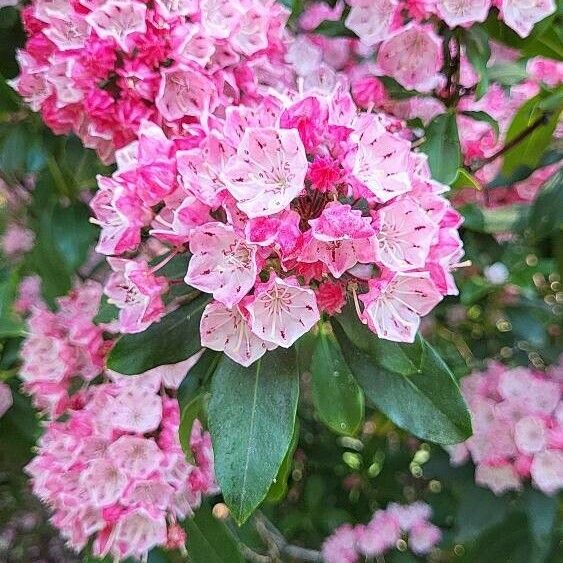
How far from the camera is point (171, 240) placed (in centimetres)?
78

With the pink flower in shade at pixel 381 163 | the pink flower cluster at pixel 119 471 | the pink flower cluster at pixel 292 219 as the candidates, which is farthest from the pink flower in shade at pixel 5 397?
the pink flower in shade at pixel 381 163

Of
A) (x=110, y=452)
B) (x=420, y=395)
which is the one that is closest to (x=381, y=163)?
(x=420, y=395)

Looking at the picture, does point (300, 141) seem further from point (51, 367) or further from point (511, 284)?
point (511, 284)

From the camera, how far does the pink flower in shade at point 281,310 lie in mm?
720

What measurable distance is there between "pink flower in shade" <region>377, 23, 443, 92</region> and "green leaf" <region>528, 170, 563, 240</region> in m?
0.29

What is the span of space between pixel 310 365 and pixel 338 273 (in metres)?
0.24

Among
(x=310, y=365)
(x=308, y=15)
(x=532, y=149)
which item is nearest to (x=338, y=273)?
(x=310, y=365)

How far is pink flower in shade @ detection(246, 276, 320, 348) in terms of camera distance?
720 millimetres

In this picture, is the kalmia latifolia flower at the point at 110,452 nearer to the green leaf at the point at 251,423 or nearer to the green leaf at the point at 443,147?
the green leaf at the point at 251,423

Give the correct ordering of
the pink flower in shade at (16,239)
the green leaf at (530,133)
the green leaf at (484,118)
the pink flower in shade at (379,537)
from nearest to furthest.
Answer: the green leaf at (484,118), the green leaf at (530,133), the pink flower in shade at (16,239), the pink flower in shade at (379,537)

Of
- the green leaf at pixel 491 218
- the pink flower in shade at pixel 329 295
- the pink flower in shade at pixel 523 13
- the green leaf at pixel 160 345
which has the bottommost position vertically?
the green leaf at pixel 491 218

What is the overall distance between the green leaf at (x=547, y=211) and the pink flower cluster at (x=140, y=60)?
56 cm

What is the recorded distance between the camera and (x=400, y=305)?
78 cm

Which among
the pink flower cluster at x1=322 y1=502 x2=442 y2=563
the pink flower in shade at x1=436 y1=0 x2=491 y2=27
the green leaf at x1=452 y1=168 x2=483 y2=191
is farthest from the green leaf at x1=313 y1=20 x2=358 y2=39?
the pink flower cluster at x1=322 y1=502 x2=442 y2=563
